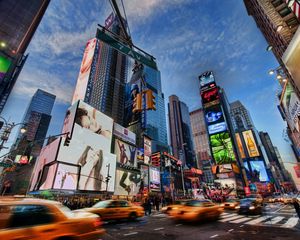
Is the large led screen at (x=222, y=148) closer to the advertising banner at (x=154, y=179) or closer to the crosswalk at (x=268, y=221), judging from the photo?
the advertising banner at (x=154, y=179)

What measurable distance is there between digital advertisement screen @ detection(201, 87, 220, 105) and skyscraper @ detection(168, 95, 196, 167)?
86.8 meters

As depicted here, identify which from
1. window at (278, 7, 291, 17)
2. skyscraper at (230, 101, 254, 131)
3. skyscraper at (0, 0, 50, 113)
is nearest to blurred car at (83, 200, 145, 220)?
window at (278, 7, 291, 17)

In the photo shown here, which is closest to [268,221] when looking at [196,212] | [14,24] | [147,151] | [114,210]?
[196,212]

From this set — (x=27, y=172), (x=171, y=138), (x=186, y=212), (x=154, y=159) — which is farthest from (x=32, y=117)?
(x=186, y=212)

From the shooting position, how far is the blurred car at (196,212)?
9741 millimetres

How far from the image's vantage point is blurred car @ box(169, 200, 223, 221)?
974 cm

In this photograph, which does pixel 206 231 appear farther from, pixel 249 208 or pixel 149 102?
pixel 249 208

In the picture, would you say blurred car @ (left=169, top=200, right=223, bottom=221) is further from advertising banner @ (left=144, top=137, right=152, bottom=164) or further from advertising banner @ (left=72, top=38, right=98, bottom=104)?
advertising banner @ (left=72, top=38, right=98, bottom=104)

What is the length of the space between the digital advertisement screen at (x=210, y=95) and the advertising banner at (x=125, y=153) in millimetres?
42538

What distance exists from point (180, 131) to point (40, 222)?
177m

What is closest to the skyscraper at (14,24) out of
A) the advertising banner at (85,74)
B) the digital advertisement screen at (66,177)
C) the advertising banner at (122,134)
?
the advertising banner at (85,74)

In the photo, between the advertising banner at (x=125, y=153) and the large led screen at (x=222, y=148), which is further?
the large led screen at (x=222, y=148)

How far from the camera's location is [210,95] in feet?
255

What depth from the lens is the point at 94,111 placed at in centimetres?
4744
